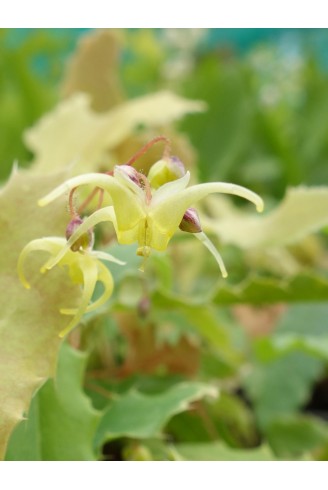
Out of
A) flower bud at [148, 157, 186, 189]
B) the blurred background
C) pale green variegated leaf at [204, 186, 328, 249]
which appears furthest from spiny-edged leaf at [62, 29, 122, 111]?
flower bud at [148, 157, 186, 189]

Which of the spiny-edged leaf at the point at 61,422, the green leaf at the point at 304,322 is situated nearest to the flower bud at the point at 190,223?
the spiny-edged leaf at the point at 61,422

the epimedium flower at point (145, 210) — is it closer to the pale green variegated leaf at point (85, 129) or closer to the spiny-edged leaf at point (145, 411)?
the spiny-edged leaf at point (145, 411)

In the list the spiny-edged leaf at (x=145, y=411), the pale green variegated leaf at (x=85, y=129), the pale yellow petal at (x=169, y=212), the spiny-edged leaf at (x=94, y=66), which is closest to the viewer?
the pale yellow petal at (x=169, y=212)

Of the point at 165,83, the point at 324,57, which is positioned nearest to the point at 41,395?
the point at 165,83

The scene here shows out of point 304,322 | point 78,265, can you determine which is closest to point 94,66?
point 304,322

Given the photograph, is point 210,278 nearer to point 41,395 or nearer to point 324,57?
point 41,395
